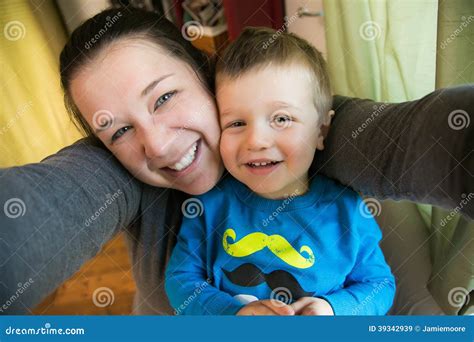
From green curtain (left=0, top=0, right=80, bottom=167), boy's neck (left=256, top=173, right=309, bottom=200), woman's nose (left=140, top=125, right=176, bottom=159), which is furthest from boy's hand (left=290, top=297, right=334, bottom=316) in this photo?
green curtain (left=0, top=0, right=80, bottom=167)

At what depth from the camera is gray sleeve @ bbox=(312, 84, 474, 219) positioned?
47cm

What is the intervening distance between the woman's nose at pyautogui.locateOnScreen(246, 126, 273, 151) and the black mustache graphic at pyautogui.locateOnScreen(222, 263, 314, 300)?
16 centimetres

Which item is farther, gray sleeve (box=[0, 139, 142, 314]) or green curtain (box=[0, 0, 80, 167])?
green curtain (box=[0, 0, 80, 167])

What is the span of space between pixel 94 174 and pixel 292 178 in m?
0.27

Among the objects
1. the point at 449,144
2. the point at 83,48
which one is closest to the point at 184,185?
the point at 83,48

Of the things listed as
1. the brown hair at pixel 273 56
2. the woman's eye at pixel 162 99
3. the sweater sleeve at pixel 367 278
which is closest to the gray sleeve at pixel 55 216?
the woman's eye at pixel 162 99

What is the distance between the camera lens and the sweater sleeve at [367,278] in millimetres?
583

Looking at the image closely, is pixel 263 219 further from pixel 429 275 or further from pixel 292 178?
pixel 429 275

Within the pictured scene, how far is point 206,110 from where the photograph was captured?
1.90 ft

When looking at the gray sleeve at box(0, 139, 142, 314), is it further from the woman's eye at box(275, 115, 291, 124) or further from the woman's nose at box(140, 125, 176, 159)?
the woman's eye at box(275, 115, 291, 124)

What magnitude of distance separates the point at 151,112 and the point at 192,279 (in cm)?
24

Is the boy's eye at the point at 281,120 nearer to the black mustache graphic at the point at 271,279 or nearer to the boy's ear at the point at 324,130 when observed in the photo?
the boy's ear at the point at 324,130

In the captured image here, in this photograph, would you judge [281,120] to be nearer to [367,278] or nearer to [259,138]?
[259,138]

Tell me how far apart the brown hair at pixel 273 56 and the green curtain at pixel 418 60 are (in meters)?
0.07
